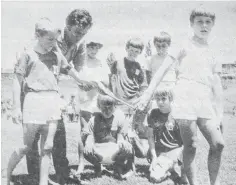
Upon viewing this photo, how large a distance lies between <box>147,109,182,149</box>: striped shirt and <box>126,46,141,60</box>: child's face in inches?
20.3

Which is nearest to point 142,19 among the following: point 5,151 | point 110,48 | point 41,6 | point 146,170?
point 110,48

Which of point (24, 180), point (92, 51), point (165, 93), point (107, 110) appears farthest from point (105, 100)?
point (24, 180)

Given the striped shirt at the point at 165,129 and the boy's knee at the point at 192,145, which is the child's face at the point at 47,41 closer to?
the striped shirt at the point at 165,129

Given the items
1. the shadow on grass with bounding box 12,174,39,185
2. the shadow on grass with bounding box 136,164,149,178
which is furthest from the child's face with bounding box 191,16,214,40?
the shadow on grass with bounding box 12,174,39,185

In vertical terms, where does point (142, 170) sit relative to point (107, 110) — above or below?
below

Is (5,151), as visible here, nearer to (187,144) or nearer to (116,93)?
(116,93)

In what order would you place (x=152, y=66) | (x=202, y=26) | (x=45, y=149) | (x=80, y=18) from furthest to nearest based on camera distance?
(x=152, y=66) < (x=80, y=18) < (x=202, y=26) < (x=45, y=149)

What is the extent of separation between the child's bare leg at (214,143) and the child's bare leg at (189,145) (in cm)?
7

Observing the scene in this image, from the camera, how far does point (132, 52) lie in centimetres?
247

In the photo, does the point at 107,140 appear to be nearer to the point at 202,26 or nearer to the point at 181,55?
the point at 181,55

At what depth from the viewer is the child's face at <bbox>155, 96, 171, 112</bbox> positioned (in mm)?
2230

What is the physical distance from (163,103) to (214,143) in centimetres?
55

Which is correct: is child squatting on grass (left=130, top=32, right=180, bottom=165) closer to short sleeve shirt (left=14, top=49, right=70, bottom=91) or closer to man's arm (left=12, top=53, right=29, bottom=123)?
short sleeve shirt (left=14, top=49, right=70, bottom=91)

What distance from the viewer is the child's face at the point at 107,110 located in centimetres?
223
